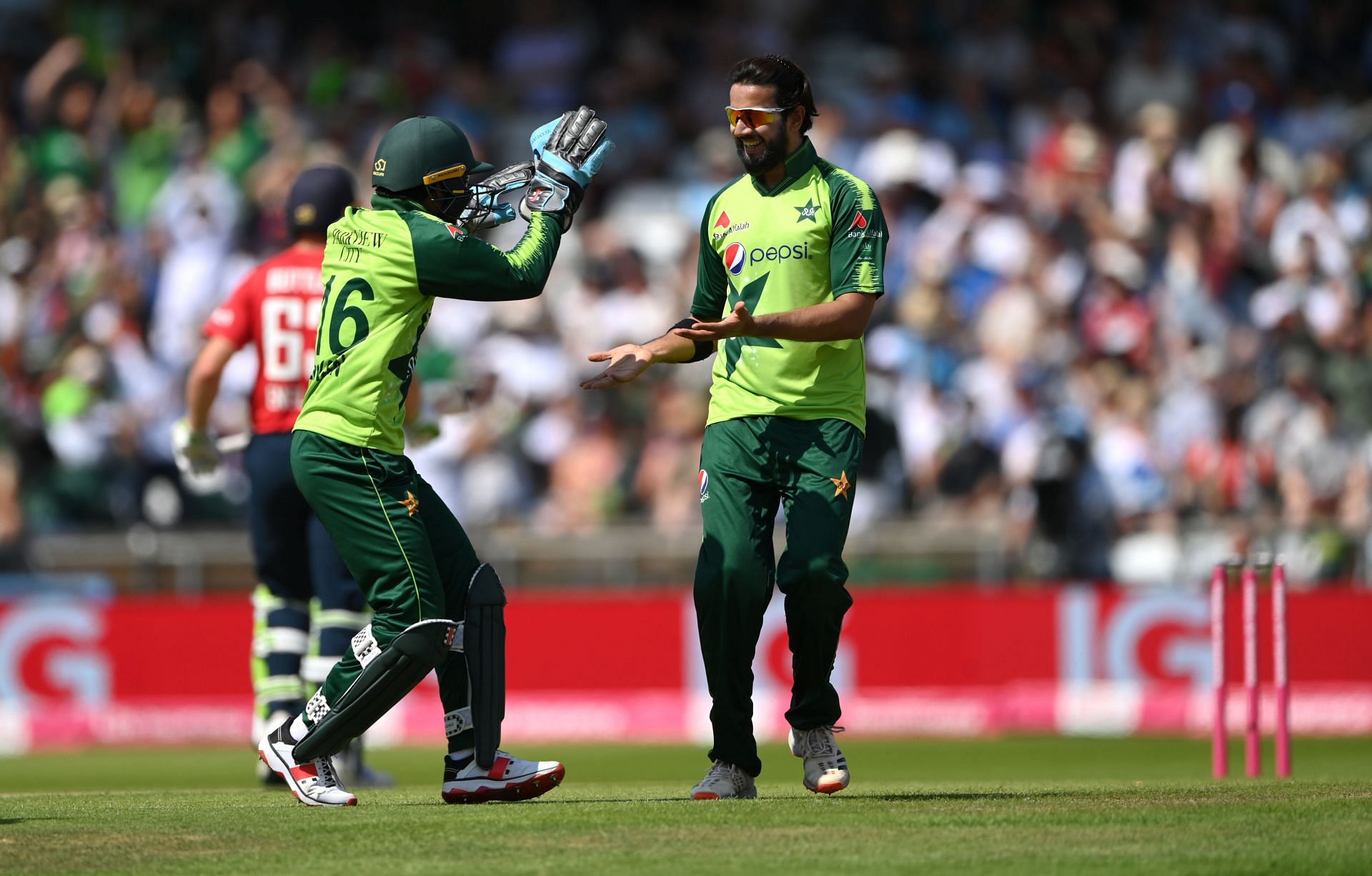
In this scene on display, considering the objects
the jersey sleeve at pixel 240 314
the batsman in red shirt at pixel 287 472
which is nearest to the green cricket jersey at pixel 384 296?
the batsman in red shirt at pixel 287 472

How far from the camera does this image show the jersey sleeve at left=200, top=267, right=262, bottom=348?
1008 cm

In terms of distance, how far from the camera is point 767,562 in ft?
25.5

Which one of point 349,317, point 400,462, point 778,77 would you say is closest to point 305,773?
point 400,462

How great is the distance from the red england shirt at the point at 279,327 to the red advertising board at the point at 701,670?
647cm

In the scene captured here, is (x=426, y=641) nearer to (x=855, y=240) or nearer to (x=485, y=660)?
(x=485, y=660)

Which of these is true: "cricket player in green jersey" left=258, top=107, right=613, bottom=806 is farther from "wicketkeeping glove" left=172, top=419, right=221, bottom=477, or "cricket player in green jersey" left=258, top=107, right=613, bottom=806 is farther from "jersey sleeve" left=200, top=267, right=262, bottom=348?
"wicketkeeping glove" left=172, top=419, right=221, bottom=477

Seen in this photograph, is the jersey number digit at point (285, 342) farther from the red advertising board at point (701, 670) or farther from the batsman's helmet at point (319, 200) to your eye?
the red advertising board at point (701, 670)

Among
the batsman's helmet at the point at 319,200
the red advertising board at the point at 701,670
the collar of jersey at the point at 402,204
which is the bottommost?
the red advertising board at the point at 701,670

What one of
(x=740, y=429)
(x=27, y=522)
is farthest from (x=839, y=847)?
(x=27, y=522)

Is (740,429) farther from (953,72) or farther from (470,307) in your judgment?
(953,72)

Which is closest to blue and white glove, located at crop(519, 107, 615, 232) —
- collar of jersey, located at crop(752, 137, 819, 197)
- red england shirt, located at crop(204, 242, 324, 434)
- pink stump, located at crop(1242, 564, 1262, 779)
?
collar of jersey, located at crop(752, 137, 819, 197)

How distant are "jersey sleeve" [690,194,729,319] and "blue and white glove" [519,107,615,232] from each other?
529 mm

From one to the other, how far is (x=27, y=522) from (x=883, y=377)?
7.32 meters

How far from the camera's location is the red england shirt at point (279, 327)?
9945 millimetres
